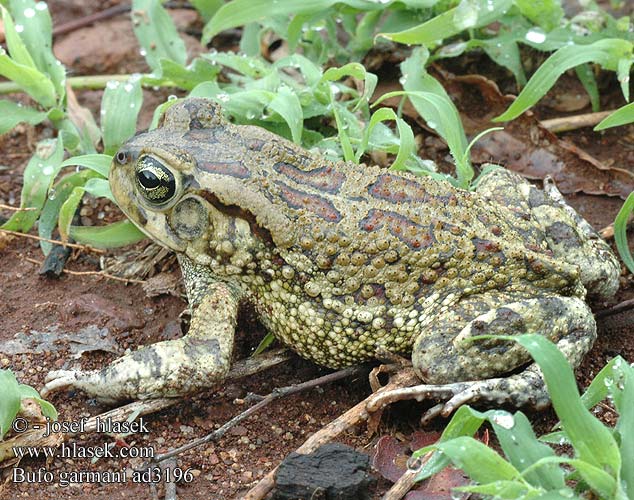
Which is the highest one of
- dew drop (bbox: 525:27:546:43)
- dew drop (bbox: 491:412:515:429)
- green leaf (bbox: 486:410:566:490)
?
dew drop (bbox: 525:27:546:43)

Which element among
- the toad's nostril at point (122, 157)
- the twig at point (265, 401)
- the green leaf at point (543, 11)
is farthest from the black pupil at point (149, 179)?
the green leaf at point (543, 11)

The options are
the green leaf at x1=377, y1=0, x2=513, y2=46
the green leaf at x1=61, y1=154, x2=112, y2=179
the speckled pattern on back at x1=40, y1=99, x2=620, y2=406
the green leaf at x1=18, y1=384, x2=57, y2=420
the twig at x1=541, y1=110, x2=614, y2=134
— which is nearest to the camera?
the green leaf at x1=18, y1=384, x2=57, y2=420

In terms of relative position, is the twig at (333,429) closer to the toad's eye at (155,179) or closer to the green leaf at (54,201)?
the toad's eye at (155,179)

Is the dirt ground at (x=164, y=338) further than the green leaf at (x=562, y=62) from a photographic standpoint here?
No

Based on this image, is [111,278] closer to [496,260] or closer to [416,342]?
[416,342]

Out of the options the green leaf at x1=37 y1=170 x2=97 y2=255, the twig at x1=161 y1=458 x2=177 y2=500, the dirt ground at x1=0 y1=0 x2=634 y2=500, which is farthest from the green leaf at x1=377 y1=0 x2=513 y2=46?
the twig at x1=161 y1=458 x2=177 y2=500

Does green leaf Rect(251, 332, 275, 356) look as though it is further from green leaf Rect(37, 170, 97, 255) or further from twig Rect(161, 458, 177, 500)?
green leaf Rect(37, 170, 97, 255)
